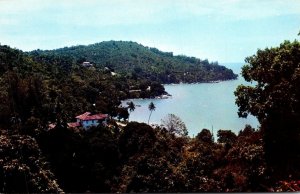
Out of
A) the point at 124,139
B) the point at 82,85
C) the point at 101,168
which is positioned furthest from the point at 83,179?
the point at 82,85

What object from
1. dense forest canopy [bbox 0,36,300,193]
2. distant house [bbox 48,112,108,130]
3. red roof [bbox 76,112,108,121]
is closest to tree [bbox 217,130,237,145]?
dense forest canopy [bbox 0,36,300,193]

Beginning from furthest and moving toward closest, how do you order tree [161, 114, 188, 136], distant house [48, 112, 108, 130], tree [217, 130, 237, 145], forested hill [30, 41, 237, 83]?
forested hill [30, 41, 237, 83] → distant house [48, 112, 108, 130] → tree [161, 114, 188, 136] → tree [217, 130, 237, 145]

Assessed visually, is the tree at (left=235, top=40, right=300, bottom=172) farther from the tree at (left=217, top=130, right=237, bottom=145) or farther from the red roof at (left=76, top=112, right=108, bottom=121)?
the red roof at (left=76, top=112, right=108, bottom=121)

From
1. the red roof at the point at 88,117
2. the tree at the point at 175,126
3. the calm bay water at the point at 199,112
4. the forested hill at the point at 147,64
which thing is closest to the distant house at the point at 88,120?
the red roof at the point at 88,117

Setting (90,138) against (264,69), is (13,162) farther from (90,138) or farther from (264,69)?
(90,138)

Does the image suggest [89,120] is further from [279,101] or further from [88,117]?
[279,101]

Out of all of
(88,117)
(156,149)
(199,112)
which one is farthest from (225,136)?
(199,112)

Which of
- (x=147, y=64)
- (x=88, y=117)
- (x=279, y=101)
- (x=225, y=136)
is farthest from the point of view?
(x=147, y=64)
